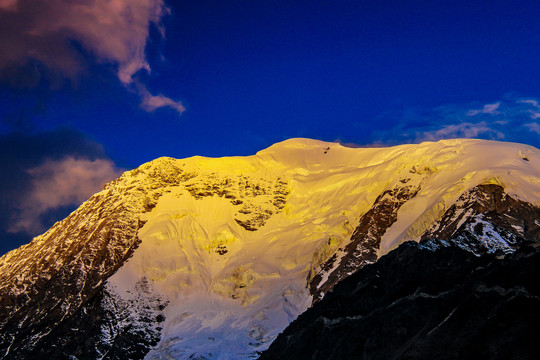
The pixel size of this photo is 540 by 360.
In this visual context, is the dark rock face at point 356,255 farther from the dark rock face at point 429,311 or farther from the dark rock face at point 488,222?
the dark rock face at point 429,311

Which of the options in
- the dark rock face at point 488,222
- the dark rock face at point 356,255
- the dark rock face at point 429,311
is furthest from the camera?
the dark rock face at point 356,255

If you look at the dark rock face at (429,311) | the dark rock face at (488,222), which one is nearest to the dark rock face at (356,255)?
the dark rock face at (488,222)

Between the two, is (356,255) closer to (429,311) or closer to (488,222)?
(488,222)

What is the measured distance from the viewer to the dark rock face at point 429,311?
2289 inches

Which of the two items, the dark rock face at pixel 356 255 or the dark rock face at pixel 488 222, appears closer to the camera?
the dark rock face at pixel 488 222

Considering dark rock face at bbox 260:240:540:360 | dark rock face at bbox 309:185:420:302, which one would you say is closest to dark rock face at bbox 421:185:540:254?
dark rock face at bbox 260:240:540:360

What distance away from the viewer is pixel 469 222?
15000 centimetres

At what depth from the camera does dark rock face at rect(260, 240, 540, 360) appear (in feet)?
191

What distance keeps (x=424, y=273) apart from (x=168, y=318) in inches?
4503

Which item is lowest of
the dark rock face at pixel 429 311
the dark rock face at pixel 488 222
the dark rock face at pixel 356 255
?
the dark rock face at pixel 429 311

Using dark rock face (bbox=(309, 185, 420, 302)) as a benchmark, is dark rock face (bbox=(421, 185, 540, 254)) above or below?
below

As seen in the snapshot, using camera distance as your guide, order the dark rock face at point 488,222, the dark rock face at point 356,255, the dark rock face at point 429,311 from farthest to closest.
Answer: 1. the dark rock face at point 356,255
2. the dark rock face at point 488,222
3. the dark rock face at point 429,311

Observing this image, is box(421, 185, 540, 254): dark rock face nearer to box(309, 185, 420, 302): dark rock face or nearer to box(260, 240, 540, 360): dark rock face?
box(260, 240, 540, 360): dark rock face

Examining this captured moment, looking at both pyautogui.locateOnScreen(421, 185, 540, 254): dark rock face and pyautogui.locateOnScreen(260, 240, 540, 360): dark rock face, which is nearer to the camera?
pyautogui.locateOnScreen(260, 240, 540, 360): dark rock face
